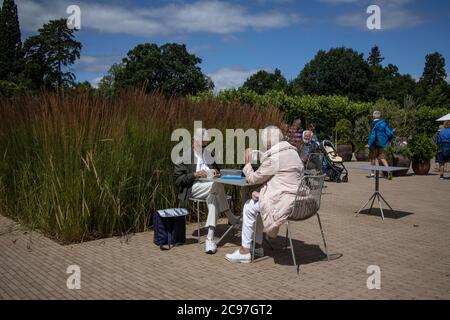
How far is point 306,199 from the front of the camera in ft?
17.2

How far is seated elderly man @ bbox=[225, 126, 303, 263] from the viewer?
5121 millimetres

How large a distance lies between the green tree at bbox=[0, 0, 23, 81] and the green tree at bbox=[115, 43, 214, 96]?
1607cm

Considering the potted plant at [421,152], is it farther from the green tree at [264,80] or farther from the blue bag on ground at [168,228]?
the green tree at [264,80]

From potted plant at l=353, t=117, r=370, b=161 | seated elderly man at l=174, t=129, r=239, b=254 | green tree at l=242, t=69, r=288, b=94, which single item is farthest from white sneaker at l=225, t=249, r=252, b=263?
green tree at l=242, t=69, r=288, b=94

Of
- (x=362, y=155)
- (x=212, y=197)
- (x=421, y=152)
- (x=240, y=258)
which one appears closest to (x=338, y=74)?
(x=362, y=155)

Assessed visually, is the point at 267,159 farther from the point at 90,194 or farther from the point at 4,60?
the point at 4,60

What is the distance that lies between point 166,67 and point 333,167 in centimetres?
4215

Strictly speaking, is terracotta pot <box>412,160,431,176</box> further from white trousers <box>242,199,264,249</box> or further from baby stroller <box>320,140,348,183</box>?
white trousers <box>242,199,264,249</box>

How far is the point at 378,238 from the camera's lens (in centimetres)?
671

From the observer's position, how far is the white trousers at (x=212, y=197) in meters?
6.12

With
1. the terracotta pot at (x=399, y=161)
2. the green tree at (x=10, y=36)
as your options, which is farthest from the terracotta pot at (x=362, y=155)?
the green tree at (x=10, y=36)

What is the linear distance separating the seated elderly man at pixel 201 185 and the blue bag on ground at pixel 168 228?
34cm

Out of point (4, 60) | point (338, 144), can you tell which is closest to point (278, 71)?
point (4, 60)

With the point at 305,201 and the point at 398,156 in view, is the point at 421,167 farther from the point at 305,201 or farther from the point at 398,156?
the point at 305,201
